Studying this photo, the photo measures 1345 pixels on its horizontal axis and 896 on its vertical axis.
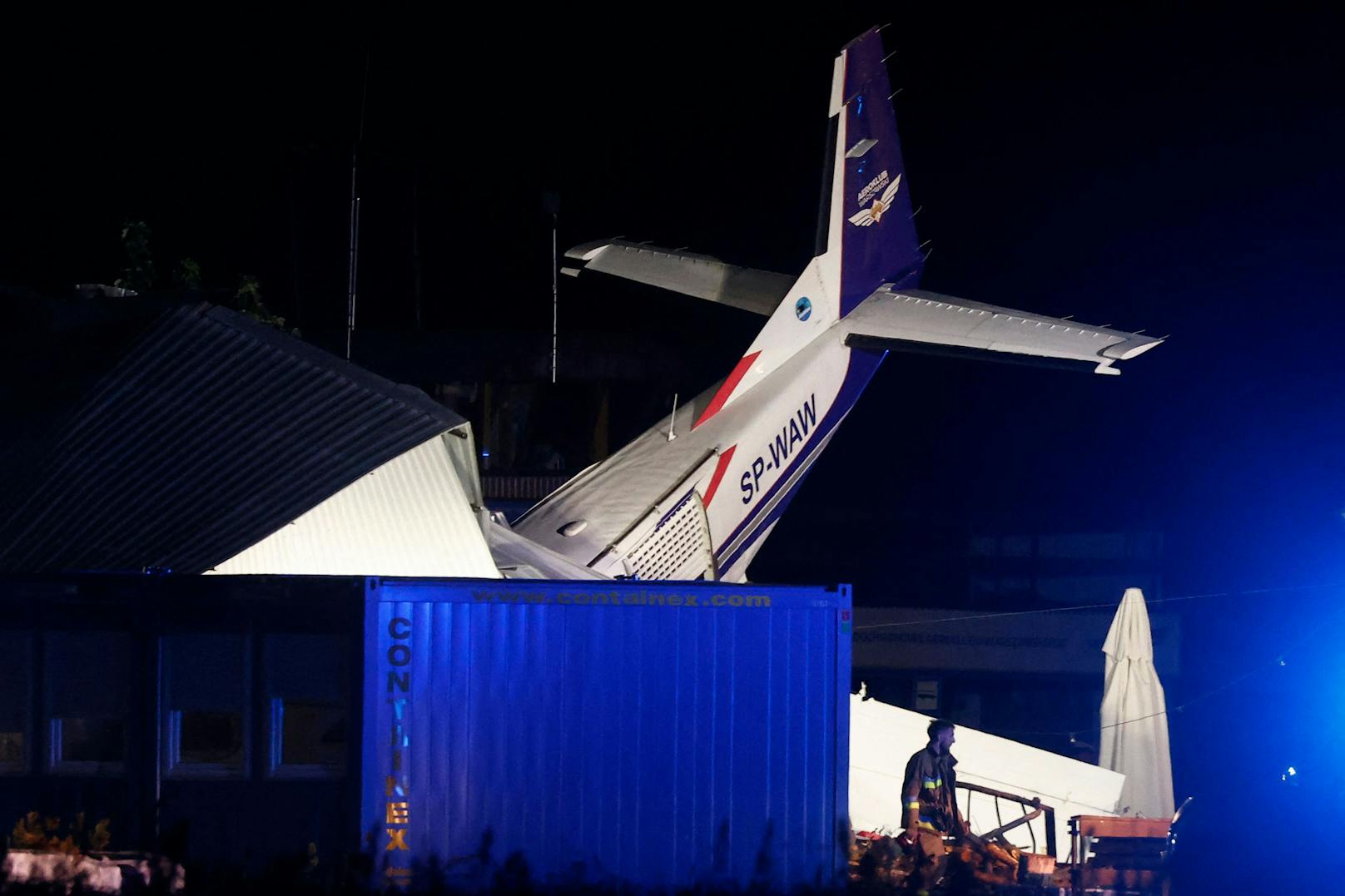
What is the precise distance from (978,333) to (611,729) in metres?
8.48

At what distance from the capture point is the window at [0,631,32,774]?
39.8 feet

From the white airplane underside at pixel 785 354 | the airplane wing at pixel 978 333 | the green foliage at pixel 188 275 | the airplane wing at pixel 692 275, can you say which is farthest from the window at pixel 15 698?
the green foliage at pixel 188 275

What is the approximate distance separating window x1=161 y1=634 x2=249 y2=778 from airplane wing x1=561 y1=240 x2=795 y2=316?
9962 millimetres

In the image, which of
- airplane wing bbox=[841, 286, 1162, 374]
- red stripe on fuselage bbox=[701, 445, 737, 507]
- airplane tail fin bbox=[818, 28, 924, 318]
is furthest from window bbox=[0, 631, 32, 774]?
airplane tail fin bbox=[818, 28, 924, 318]

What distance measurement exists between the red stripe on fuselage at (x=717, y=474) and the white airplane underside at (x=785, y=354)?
22 mm

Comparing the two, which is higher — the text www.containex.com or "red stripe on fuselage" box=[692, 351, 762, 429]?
"red stripe on fuselage" box=[692, 351, 762, 429]

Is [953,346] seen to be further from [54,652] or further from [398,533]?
[54,652]

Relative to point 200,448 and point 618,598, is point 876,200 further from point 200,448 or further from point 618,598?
point 618,598

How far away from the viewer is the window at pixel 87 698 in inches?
476

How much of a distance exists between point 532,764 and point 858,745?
23.3 ft

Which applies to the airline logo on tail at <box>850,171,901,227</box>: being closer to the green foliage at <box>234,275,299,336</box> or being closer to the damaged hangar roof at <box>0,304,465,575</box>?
the damaged hangar roof at <box>0,304,465,575</box>

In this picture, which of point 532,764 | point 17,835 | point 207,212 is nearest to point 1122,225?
point 207,212

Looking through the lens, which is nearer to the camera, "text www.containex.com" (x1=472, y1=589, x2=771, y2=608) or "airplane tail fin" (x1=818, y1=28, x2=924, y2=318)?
"text www.containex.com" (x1=472, y1=589, x2=771, y2=608)

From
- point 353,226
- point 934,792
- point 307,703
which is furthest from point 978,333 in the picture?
point 307,703
